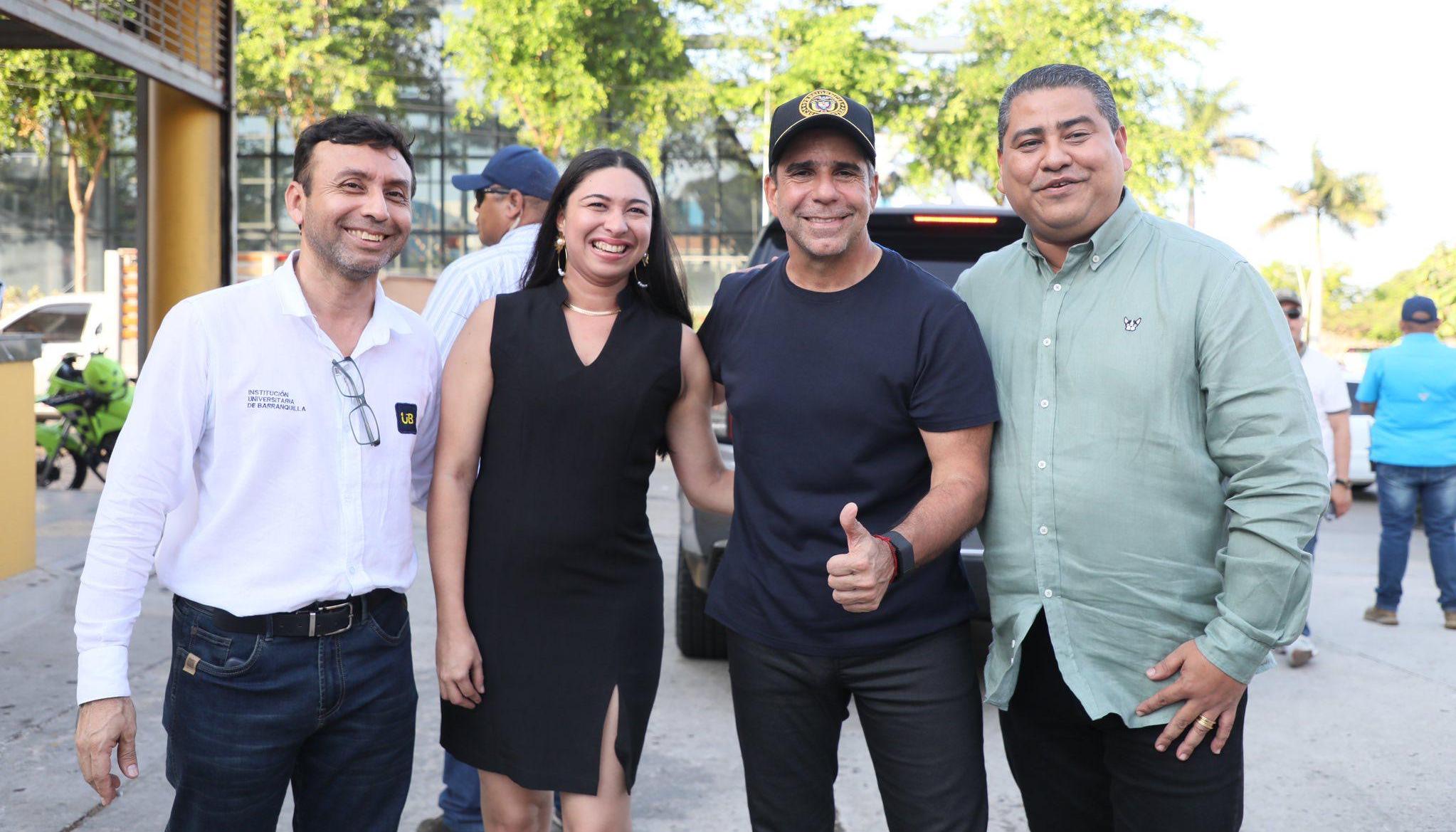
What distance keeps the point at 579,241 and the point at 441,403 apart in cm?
49

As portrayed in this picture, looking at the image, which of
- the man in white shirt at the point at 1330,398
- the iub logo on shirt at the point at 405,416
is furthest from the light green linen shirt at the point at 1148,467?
the man in white shirt at the point at 1330,398

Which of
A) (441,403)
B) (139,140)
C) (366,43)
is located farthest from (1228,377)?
(366,43)

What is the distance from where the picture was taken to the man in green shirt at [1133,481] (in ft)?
7.47

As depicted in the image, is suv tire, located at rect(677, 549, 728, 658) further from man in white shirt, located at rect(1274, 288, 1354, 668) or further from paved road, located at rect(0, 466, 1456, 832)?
man in white shirt, located at rect(1274, 288, 1354, 668)

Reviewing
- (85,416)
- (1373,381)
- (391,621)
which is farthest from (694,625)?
(85,416)

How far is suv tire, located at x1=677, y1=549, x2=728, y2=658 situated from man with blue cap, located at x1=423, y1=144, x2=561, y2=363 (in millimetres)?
2024

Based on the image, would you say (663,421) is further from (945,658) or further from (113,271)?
(113,271)

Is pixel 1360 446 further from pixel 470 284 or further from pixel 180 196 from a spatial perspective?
pixel 470 284

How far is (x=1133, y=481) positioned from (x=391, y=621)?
1.55 metres

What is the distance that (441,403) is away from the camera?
9.02 feet

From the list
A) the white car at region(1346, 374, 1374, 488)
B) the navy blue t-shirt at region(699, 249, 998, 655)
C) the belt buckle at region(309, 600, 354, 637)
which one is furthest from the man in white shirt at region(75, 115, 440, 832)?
the white car at region(1346, 374, 1374, 488)

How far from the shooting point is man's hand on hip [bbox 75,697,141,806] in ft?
7.42

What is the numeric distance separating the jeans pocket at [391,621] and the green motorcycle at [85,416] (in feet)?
32.4

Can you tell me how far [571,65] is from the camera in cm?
2319
